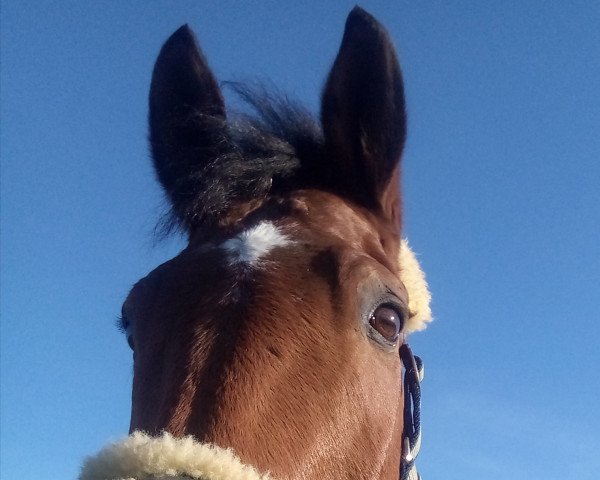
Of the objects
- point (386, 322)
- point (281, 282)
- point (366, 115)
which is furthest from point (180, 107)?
point (386, 322)

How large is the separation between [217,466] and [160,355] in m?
0.89

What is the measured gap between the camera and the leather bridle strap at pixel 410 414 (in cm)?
339

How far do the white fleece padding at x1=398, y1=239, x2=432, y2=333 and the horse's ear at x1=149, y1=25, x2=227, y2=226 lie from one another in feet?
4.52

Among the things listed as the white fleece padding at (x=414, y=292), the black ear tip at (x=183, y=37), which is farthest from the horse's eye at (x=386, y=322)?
the black ear tip at (x=183, y=37)

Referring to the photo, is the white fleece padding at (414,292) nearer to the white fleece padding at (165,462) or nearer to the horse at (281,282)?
the horse at (281,282)

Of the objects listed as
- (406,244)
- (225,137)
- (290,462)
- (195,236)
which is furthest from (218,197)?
(290,462)

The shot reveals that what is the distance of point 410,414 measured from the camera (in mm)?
3611

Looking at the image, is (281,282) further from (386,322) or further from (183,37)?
(183,37)

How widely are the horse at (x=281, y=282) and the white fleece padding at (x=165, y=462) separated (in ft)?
0.04

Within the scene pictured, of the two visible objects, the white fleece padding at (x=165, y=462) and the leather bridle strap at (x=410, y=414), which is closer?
the white fleece padding at (x=165, y=462)

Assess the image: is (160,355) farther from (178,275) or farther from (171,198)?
(171,198)

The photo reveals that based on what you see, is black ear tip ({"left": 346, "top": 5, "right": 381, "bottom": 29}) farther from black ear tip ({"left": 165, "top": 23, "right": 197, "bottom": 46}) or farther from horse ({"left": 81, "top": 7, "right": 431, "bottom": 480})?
black ear tip ({"left": 165, "top": 23, "right": 197, "bottom": 46})

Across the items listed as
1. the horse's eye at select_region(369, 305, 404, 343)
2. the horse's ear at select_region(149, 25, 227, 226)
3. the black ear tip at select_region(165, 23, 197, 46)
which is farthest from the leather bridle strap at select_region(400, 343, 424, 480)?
the black ear tip at select_region(165, 23, 197, 46)

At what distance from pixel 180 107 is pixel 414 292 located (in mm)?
1880
